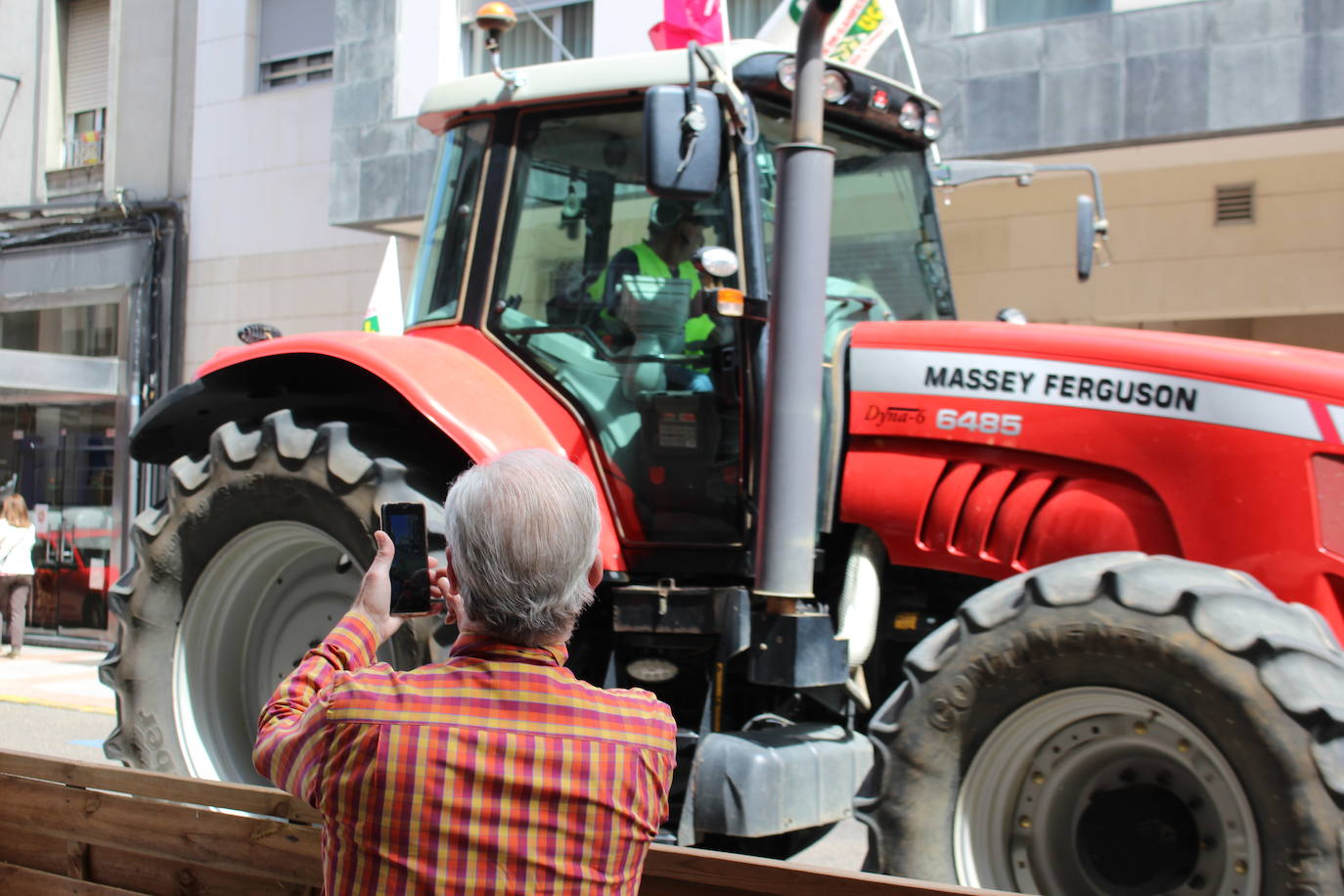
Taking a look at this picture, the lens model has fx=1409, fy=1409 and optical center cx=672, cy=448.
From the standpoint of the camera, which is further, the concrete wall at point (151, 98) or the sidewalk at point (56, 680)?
the concrete wall at point (151, 98)

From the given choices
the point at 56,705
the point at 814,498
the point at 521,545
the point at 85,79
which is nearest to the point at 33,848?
the point at 814,498

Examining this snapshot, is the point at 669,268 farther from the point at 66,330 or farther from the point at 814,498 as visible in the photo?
the point at 66,330

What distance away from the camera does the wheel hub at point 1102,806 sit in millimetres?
3008

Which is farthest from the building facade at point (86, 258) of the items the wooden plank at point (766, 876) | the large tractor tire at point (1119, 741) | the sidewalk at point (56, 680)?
the wooden plank at point (766, 876)

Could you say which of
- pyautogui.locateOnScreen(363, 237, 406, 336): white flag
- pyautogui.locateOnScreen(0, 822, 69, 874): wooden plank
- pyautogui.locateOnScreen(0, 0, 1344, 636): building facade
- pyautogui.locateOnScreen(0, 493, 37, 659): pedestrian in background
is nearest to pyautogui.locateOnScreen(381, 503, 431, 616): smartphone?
pyautogui.locateOnScreen(0, 822, 69, 874): wooden plank

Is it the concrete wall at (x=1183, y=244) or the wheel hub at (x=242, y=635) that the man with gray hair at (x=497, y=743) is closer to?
the wheel hub at (x=242, y=635)

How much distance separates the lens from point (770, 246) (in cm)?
407

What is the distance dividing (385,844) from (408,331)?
3.33 metres

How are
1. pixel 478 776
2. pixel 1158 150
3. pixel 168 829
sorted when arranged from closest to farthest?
pixel 478 776, pixel 168 829, pixel 1158 150

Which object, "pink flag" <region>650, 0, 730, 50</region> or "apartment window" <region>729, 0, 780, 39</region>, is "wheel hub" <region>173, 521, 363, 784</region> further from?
"apartment window" <region>729, 0, 780, 39</region>

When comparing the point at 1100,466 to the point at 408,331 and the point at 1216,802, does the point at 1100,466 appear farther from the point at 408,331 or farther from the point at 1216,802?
the point at 408,331

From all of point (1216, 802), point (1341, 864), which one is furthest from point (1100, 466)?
point (1341, 864)

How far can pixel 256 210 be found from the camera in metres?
13.3

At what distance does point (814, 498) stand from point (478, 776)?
2.15 meters
